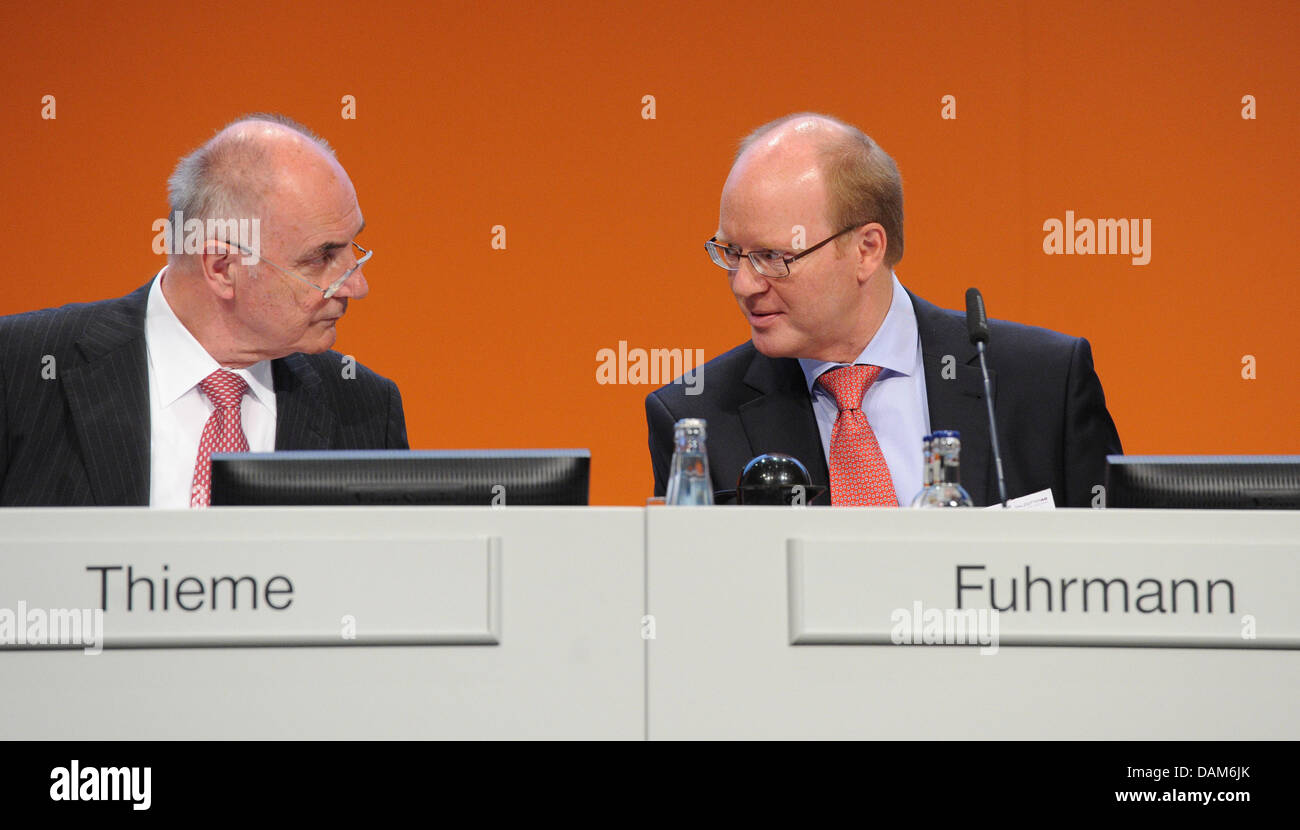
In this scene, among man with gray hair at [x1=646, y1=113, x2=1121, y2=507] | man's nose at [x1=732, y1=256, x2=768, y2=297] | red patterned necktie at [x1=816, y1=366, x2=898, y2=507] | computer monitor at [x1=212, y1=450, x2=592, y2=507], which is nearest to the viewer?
computer monitor at [x1=212, y1=450, x2=592, y2=507]

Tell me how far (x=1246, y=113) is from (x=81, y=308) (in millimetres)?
2582

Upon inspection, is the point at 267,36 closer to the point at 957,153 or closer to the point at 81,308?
the point at 81,308

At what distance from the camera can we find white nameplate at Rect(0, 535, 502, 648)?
3.60 ft

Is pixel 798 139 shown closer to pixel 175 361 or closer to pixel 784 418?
pixel 784 418

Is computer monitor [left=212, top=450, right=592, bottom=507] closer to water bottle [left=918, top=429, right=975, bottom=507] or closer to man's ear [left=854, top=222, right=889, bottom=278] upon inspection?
water bottle [left=918, top=429, right=975, bottom=507]

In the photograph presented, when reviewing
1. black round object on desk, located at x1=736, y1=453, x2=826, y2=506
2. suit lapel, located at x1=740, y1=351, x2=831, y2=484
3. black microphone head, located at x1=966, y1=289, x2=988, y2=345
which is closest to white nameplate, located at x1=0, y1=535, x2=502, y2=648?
black round object on desk, located at x1=736, y1=453, x2=826, y2=506

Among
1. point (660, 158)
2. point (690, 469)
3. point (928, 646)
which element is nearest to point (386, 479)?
point (690, 469)

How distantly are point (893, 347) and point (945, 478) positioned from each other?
29.5 inches

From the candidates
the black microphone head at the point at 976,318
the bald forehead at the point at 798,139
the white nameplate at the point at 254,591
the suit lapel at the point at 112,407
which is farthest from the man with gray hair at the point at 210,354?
the black microphone head at the point at 976,318

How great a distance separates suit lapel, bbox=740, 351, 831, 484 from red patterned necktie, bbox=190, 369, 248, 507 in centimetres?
82

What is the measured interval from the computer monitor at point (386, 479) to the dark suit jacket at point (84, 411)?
2.75 feet

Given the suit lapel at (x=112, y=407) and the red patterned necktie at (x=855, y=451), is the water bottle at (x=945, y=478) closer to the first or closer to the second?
the red patterned necktie at (x=855, y=451)
